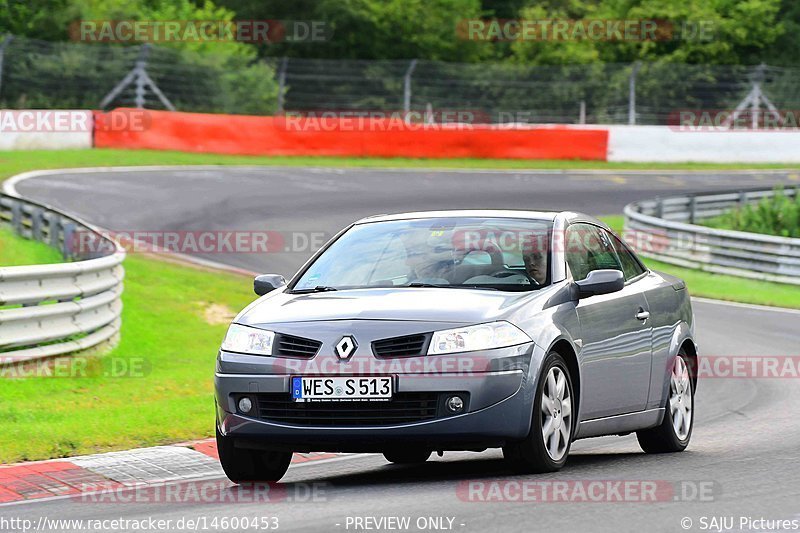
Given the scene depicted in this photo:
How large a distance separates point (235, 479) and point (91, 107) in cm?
3722

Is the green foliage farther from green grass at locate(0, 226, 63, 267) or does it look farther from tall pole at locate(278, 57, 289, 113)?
green grass at locate(0, 226, 63, 267)

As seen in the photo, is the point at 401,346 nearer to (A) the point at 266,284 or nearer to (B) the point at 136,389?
(A) the point at 266,284

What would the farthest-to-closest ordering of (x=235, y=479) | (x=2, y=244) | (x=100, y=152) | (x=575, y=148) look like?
(x=575, y=148)
(x=100, y=152)
(x=2, y=244)
(x=235, y=479)

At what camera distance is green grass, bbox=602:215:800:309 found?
2406 centimetres

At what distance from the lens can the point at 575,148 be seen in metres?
42.2

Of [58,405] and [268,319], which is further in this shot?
[58,405]

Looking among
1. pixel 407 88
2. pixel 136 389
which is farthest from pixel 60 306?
pixel 407 88

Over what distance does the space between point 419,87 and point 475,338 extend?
36.2 m

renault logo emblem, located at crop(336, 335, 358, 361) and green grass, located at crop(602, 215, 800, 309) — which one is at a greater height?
renault logo emblem, located at crop(336, 335, 358, 361)

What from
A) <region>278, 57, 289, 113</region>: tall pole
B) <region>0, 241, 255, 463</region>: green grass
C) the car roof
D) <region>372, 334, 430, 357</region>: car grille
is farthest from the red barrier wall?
<region>372, 334, 430, 357</region>: car grille

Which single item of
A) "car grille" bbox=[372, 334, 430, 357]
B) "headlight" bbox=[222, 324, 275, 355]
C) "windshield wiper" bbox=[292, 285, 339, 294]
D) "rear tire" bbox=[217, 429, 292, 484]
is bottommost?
"rear tire" bbox=[217, 429, 292, 484]

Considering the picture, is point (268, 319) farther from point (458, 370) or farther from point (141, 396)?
point (141, 396)

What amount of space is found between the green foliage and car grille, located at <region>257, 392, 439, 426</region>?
2422 cm

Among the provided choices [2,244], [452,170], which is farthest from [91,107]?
[2,244]
